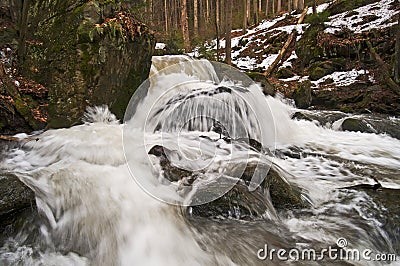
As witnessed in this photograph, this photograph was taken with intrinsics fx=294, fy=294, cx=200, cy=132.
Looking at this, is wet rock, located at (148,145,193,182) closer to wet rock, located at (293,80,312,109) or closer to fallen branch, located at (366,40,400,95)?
wet rock, located at (293,80,312,109)

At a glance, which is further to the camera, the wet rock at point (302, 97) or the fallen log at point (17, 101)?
the wet rock at point (302, 97)

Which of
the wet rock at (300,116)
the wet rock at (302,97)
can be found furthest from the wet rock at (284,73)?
the wet rock at (300,116)

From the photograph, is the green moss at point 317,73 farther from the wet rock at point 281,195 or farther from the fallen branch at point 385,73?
the wet rock at point 281,195

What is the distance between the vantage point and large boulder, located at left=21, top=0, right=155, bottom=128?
5477 mm

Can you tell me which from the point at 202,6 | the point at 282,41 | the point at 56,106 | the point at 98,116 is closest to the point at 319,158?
the point at 98,116

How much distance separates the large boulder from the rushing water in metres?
0.43

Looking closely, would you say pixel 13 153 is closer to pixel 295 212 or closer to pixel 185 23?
pixel 295 212

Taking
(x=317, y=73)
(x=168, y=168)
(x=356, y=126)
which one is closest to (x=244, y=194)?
(x=168, y=168)

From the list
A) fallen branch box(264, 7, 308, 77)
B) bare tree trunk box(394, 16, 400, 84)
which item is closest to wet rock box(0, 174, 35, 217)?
bare tree trunk box(394, 16, 400, 84)

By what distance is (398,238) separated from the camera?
334cm

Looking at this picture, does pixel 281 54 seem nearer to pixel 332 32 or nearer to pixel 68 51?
pixel 332 32

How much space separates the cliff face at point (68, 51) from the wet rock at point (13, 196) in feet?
7.55

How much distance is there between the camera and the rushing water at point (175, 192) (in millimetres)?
3068

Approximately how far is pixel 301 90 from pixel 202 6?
24831 mm
